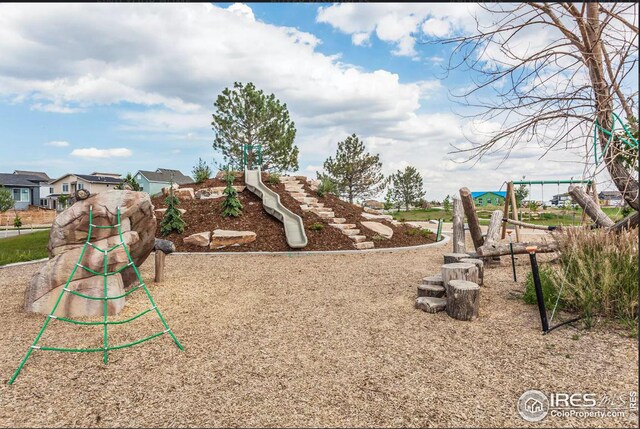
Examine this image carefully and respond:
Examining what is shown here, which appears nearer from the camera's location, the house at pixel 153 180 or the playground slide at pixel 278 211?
the playground slide at pixel 278 211

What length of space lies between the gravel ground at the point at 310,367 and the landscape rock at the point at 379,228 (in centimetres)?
579

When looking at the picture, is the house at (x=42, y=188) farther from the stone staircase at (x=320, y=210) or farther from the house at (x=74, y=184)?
the stone staircase at (x=320, y=210)

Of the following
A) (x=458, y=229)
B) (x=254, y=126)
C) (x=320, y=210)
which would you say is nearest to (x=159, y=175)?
(x=254, y=126)

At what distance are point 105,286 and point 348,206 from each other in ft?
32.7

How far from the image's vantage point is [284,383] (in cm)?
295

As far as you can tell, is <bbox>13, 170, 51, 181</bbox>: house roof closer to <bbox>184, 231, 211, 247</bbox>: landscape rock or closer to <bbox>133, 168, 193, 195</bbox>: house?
<bbox>133, 168, 193, 195</bbox>: house

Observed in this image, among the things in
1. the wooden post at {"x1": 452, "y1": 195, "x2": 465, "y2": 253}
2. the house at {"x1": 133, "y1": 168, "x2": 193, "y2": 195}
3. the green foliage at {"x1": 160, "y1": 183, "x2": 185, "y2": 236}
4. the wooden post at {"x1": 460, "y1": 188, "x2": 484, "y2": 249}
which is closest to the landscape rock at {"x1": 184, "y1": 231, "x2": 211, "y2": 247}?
the green foliage at {"x1": 160, "y1": 183, "x2": 185, "y2": 236}

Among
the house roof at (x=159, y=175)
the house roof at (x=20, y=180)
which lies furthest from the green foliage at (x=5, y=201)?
the house roof at (x=159, y=175)

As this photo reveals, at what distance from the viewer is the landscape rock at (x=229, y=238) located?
31.9ft

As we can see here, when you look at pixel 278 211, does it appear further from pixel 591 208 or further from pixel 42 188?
pixel 42 188

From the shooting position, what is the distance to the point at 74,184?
37625 mm

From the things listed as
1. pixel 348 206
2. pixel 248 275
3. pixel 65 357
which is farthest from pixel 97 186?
pixel 65 357

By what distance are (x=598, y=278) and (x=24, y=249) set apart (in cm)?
1391

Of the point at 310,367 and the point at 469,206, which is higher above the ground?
the point at 469,206
